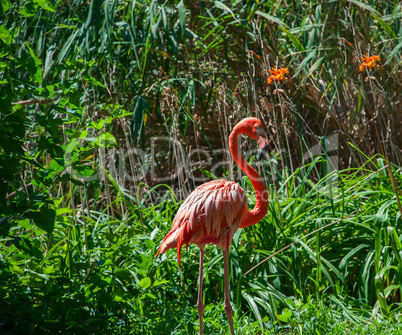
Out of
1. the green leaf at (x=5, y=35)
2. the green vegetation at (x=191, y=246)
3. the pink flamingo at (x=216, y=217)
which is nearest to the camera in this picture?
the green leaf at (x=5, y=35)

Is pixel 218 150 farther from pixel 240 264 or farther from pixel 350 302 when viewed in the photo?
pixel 350 302

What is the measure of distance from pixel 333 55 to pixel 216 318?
95.0 inches

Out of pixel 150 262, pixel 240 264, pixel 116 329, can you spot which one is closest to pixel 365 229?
pixel 240 264

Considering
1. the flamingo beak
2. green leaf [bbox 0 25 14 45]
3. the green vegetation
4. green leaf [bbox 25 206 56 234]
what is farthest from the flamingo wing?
green leaf [bbox 0 25 14 45]

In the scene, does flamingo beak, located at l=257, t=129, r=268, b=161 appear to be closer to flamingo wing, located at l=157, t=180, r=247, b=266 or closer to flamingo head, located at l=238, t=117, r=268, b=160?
flamingo head, located at l=238, t=117, r=268, b=160

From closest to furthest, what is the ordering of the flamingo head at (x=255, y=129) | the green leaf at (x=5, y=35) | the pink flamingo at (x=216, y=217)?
1. the green leaf at (x=5, y=35)
2. the pink flamingo at (x=216, y=217)
3. the flamingo head at (x=255, y=129)

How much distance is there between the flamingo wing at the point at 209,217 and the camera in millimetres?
2305

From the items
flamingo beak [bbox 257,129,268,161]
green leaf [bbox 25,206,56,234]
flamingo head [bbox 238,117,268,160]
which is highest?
flamingo head [bbox 238,117,268,160]

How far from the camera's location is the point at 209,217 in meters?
2.30

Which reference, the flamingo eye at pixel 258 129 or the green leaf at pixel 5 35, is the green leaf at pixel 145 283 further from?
the green leaf at pixel 5 35

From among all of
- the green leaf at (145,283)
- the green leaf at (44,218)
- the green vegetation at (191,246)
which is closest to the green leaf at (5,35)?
the green vegetation at (191,246)

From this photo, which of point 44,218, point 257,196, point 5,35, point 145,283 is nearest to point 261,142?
point 257,196

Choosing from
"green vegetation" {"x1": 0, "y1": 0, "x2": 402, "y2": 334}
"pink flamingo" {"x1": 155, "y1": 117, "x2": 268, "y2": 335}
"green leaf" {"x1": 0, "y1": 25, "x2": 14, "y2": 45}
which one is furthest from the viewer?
"pink flamingo" {"x1": 155, "y1": 117, "x2": 268, "y2": 335}

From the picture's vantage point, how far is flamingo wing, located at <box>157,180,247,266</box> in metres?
2.30
